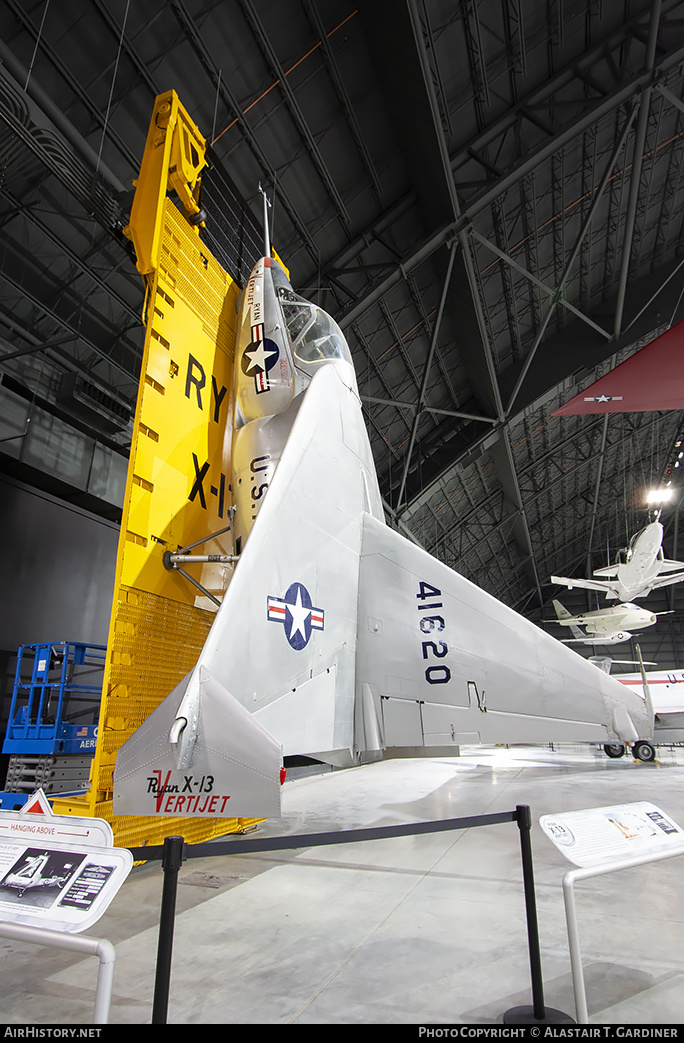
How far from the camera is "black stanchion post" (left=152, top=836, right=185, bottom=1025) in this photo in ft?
5.56

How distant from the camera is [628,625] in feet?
77.0

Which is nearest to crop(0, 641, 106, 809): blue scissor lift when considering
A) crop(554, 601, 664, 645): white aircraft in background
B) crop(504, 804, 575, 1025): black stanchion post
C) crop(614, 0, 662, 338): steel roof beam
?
crop(504, 804, 575, 1025): black stanchion post

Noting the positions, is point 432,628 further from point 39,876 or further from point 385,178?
point 385,178

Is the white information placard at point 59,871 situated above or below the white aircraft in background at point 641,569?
below

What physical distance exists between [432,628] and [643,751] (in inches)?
466

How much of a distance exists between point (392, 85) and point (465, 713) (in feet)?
34.1

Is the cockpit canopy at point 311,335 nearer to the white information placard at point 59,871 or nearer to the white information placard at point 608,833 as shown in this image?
the white information placard at point 608,833

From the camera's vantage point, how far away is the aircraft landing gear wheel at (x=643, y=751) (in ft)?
42.0

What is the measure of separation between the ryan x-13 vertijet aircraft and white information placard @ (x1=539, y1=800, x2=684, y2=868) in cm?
113

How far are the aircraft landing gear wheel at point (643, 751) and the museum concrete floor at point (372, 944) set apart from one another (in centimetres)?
867

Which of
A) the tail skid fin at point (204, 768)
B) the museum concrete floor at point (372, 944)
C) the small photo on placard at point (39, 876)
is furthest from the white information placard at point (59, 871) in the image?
the museum concrete floor at point (372, 944)

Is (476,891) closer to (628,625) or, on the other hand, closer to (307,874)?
(307,874)

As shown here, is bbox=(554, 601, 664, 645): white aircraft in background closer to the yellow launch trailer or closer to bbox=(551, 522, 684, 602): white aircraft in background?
bbox=(551, 522, 684, 602): white aircraft in background

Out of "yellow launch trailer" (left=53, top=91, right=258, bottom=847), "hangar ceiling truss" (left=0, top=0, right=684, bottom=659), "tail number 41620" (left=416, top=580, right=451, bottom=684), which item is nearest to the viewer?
"tail number 41620" (left=416, top=580, right=451, bottom=684)
